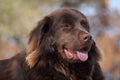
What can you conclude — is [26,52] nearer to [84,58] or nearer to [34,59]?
[34,59]

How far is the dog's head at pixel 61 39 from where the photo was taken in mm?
7887

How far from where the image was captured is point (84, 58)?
7.91 m

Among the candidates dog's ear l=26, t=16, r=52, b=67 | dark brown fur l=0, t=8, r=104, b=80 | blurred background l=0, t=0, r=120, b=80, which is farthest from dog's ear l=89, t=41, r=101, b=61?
blurred background l=0, t=0, r=120, b=80

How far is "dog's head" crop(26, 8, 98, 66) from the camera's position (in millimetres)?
7887

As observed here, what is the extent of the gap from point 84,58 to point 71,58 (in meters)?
0.20

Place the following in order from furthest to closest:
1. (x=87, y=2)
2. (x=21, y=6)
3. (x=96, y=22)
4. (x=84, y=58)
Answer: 1. (x=87, y=2)
2. (x=96, y=22)
3. (x=21, y=6)
4. (x=84, y=58)

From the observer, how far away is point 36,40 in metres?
8.13

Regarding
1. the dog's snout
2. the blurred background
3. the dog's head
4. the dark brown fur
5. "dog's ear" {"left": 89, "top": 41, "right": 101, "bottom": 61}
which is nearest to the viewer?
the dog's snout

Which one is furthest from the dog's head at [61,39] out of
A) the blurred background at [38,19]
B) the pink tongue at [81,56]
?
the blurred background at [38,19]

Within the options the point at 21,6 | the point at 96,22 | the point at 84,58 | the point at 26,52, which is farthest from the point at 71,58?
the point at 96,22

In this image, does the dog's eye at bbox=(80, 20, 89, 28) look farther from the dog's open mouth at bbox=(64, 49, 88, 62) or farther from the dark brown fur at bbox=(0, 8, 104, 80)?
the dog's open mouth at bbox=(64, 49, 88, 62)

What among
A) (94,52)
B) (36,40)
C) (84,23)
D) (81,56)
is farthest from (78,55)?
(36,40)

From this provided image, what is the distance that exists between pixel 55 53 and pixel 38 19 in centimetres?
2122

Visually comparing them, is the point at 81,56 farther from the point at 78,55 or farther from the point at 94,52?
the point at 94,52
